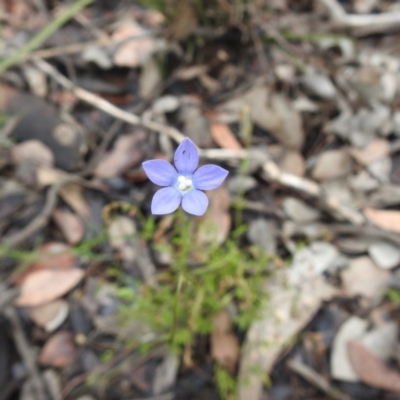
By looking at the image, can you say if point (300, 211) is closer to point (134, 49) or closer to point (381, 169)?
point (381, 169)

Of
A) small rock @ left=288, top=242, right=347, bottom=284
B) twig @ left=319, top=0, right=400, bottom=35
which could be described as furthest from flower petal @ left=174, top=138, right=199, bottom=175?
twig @ left=319, top=0, right=400, bottom=35

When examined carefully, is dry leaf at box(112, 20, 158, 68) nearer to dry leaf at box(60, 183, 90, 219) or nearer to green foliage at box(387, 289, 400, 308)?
dry leaf at box(60, 183, 90, 219)

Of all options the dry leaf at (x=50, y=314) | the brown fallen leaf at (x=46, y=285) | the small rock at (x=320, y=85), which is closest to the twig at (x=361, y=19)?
the small rock at (x=320, y=85)

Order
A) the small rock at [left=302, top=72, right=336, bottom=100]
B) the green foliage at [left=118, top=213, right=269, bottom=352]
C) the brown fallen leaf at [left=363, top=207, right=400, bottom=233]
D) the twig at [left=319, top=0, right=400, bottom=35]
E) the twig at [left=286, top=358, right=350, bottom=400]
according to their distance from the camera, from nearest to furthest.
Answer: the green foliage at [left=118, top=213, right=269, bottom=352]
the twig at [left=286, top=358, right=350, bottom=400]
the brown fallen leaf at [left=363, top=207, right=400, bottom=233]
the small rock at [left=302, top=72, right=336, bottom=100]
the twig at [left=319, top=0, right=400, bottom=35]

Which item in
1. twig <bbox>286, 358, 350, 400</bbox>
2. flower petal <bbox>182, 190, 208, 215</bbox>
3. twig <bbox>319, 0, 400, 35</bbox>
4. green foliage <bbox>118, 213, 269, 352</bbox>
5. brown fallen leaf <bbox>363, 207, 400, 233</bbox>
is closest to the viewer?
flower petal <bbox>182, 190, 208, 215</bbox>

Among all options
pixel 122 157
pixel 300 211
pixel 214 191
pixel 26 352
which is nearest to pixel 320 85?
pixel 300 211

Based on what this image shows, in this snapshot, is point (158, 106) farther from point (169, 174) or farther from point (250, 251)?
point (169, 174)

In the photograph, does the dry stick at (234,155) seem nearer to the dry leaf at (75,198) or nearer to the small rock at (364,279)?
the small rock at (364,279)
